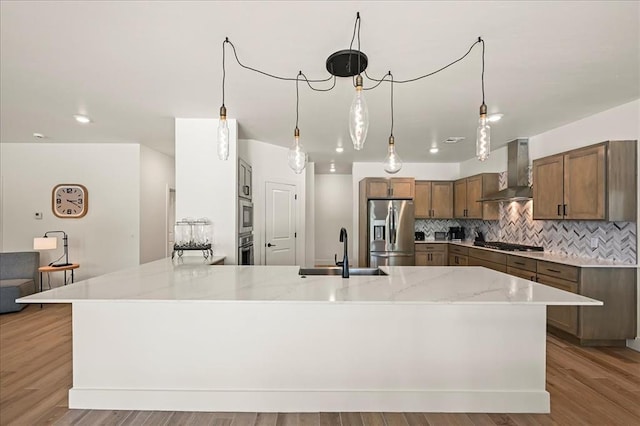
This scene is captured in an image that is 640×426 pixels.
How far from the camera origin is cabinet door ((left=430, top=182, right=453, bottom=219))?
19.3ft

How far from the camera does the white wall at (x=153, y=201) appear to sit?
492 centimetres

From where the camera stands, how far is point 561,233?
12.4 ft

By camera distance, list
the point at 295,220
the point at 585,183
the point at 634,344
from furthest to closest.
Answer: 1. the point at 295,220
2. the point at 585,183
3. the point at 634,344

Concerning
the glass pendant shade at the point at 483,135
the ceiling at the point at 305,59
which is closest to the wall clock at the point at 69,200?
the ceiling at the point at 305,59

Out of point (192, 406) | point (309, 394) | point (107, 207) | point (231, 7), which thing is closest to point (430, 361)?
point (309, 394)

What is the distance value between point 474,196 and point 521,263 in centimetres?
177

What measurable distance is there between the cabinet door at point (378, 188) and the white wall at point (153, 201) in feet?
12.6

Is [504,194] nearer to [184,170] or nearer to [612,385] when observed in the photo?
[612,385]

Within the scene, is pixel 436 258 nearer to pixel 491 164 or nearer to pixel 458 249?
pixel 458 249

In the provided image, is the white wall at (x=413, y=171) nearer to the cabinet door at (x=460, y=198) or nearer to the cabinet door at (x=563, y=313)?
the cabinet door at (x=460, y=198)

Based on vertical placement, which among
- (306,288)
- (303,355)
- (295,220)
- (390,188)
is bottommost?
(303,355)

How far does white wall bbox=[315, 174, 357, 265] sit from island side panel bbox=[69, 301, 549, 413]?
6.15 meters

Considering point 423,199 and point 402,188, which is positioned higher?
point 402,188

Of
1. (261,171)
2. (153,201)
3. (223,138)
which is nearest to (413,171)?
(261,171)
